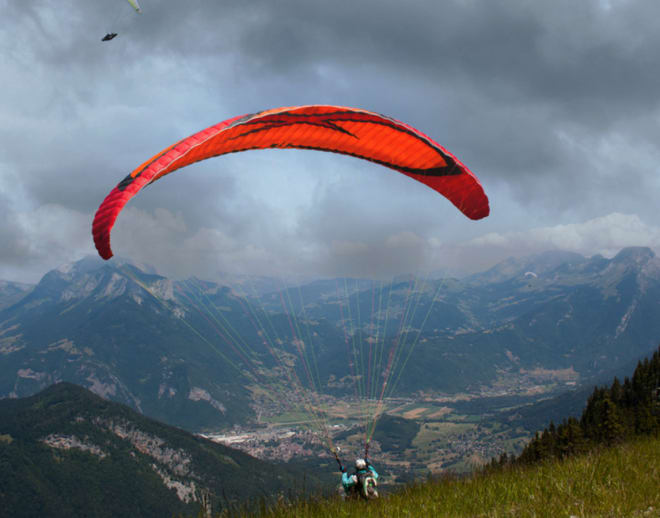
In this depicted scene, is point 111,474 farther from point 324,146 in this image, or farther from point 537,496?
point 537,496

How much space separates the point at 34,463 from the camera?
181m

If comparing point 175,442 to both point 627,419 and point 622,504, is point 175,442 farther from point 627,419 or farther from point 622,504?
point 622,504

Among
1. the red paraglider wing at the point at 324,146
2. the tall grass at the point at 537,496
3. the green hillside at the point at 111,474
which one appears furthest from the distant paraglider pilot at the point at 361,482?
the green hillside at the point at 111,474

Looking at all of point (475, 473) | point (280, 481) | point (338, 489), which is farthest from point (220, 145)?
point (280, 481)

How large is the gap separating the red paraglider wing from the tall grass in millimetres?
6592

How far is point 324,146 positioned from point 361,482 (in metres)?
10.3

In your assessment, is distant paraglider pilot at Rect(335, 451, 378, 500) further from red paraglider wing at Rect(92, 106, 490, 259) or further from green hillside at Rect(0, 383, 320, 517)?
green hillside at Rect(0, 383, 320, 517)

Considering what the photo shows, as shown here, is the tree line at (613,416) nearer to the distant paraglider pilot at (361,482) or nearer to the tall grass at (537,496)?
the distant paraglider pilot at (361,482)

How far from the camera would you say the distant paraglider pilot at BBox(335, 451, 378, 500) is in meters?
8.15

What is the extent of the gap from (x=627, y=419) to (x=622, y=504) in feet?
163

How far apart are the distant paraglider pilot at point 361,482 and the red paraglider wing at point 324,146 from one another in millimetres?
6690

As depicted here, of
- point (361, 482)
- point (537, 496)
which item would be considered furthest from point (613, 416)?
point (537, 496)

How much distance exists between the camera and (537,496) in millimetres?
5133

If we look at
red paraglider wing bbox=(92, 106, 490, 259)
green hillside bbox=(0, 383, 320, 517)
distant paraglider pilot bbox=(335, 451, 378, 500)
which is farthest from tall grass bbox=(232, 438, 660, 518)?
green hillside bbox=(0, 383, 320, 517)
